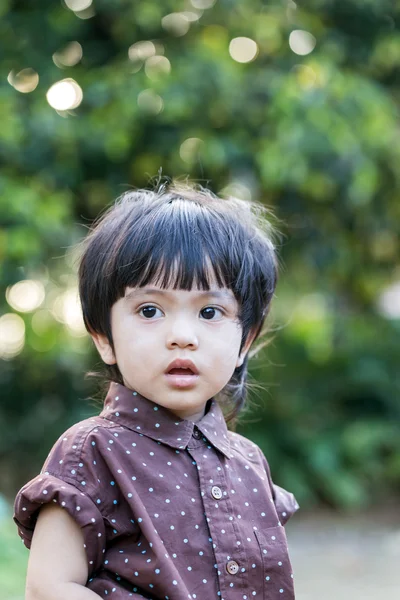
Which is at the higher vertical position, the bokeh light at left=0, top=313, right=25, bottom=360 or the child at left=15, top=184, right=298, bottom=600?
the bokeh light at left=0, top=313, right=25, bottom=360

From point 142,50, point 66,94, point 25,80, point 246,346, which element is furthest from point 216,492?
point 142,50

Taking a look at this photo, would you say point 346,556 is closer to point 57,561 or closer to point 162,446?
point 162,446

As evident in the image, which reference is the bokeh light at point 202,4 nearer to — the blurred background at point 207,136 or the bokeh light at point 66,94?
the blurred background at point 207,136

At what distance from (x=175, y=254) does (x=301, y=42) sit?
4382 mm

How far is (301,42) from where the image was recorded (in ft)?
18.9

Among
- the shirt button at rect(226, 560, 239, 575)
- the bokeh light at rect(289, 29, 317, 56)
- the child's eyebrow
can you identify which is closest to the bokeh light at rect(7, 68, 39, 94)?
the bokeh light at rect(289, 29, 317, 56)

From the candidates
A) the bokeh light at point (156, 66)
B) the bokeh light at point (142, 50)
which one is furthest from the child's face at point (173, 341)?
the bokeh light at point (142, 50)

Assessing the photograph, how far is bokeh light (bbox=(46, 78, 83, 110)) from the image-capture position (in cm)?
537

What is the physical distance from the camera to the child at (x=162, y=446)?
1570mm

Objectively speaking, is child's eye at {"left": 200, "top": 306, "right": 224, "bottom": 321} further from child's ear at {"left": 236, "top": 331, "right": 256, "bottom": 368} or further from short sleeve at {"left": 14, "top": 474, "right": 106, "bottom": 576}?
short sleeve at {"left": 14, "top": 474, "right": 106, "bottom": 576}

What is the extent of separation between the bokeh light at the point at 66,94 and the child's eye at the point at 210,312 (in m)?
3.88

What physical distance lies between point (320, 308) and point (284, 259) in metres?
2.31

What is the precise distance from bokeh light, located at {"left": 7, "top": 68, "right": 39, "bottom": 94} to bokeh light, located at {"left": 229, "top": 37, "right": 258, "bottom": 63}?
120 centimetres

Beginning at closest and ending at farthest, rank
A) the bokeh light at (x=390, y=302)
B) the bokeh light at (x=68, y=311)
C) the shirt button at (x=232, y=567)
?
1. the shirt button at (x=232, y=567)
2. the bokeh light at (x=68, y=311)
3. the bokeh light at (x=390, y=302)
